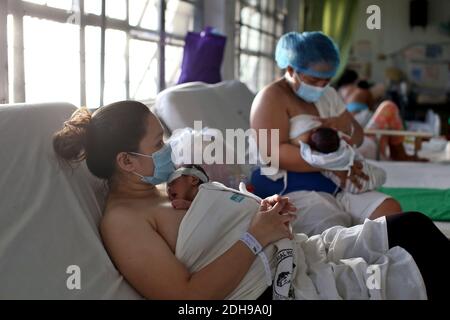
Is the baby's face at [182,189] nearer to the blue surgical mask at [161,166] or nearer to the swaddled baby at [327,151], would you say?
the blue surgical mask at [161,166]

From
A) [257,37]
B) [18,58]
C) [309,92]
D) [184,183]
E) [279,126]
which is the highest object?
[257,37]

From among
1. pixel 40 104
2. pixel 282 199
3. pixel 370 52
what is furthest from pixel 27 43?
pixel 370 52

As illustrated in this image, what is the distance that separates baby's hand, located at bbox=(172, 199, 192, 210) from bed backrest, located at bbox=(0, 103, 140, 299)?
0.67ft

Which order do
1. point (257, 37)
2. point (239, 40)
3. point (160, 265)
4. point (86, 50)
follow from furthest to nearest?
point (257, 37) < point (239, 40) < point (86, 50) < point (160, 265)

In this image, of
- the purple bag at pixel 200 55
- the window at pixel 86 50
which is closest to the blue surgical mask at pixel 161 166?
the window at pixel 86 50

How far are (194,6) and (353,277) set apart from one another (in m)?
Answer: 3.42

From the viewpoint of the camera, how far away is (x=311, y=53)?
2.14 metres

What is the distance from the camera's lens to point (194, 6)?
14.2ft

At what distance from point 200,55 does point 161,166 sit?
2109 millimetres

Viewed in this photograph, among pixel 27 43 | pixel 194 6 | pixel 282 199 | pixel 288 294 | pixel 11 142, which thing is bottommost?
pixel 288 294

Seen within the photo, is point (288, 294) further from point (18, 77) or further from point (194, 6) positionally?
point (194, 6)

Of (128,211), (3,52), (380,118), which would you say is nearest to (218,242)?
(128,211)

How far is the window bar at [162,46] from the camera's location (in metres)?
3.41

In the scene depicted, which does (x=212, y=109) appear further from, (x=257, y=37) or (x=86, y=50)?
(x=257, y=37)
